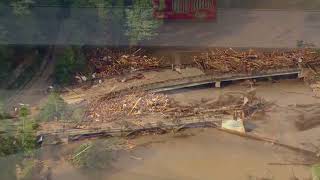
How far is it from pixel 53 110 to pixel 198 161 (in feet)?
5.22

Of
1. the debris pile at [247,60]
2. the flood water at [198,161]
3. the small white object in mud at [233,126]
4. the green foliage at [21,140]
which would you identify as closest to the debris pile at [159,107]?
the small white object in mud at [233,126]

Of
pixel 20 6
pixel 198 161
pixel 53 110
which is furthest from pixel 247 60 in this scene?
pixel 20 6

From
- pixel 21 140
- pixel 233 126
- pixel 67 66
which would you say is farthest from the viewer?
pixel 67 66

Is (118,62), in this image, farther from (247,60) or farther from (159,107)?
(247,60)

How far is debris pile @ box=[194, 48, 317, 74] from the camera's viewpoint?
6.73 metres

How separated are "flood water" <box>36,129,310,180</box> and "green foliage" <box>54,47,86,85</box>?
1255mm

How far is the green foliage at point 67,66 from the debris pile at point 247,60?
4.72 ft

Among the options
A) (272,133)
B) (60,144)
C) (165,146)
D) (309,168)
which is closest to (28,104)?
(60,144)

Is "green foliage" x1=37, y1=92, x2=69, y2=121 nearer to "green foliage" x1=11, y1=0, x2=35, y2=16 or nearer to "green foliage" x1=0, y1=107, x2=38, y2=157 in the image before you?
"green foliage" x1=0, y1=107, x2=38, y2=157

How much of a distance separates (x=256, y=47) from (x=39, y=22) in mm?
2715

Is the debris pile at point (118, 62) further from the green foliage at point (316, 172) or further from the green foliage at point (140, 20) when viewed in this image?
the green foliage at point (316, 172)

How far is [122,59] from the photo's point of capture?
6.75m

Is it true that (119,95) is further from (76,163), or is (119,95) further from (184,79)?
(76,163)

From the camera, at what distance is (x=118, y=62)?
6730mm
